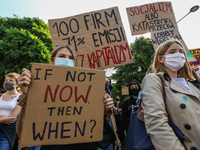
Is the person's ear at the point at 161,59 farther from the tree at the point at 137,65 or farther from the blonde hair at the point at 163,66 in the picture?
the tree at the point at 137,65

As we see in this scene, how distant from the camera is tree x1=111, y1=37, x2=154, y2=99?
20062mm

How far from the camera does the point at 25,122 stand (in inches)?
45.4

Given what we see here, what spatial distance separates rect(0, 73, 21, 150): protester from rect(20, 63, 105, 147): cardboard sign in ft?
5.52

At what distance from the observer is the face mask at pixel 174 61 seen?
1.69m

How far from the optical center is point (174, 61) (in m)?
1.69

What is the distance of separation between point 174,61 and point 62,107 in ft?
4.46

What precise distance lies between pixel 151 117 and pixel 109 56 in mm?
1485

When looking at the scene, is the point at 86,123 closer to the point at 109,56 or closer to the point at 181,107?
the point at 181,107

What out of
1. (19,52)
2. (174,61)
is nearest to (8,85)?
(174,61)

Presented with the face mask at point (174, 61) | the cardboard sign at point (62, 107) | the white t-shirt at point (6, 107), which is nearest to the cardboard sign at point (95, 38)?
the face mask at point (174, 61)

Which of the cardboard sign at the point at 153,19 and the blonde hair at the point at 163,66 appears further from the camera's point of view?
the cardboard sign at the point at 153,19

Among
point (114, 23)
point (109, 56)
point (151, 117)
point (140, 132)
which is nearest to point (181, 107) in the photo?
point (151, 117)

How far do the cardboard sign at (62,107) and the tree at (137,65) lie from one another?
18.9m

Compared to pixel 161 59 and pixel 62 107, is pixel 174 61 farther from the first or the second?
pixel 62 107
